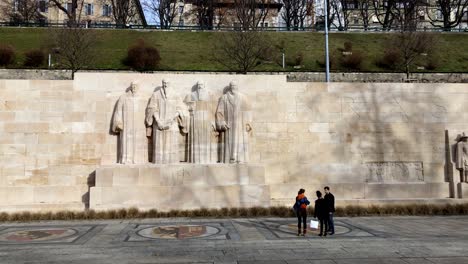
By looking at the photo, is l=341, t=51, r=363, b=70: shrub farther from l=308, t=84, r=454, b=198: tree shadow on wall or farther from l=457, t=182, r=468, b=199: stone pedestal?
l=457, t=182, r=468, b=199: stone pedestal

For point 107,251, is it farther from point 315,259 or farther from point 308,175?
point 308,175

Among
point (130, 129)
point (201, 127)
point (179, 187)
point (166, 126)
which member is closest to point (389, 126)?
point (201, 127)

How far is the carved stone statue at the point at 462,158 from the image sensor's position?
1755cm

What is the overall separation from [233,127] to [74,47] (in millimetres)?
23329

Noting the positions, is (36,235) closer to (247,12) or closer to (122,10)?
(247,12)

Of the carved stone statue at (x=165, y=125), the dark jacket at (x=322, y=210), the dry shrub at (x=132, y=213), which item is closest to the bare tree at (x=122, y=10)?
the carved stone statue at (x=165, y=125)

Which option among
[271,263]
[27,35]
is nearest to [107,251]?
[271,263]

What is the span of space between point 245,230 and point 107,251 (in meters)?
4.14

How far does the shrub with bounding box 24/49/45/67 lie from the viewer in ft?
125

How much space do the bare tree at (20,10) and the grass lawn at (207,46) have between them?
11.3m

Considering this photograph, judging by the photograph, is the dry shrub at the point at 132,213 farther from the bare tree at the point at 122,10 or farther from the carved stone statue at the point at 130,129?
the bare tree at the point at 122,10

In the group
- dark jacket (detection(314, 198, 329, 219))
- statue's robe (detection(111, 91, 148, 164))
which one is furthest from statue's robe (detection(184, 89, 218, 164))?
dark jacket (detection(314, 198, 329, 219))

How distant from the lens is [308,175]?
17.6m

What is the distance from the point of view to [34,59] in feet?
126
